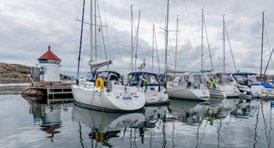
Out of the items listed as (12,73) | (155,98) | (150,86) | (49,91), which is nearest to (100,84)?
(150,86)

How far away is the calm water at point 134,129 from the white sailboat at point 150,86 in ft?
16.1

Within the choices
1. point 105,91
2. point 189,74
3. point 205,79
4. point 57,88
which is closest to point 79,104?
point 105,91

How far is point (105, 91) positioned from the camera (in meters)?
23.8

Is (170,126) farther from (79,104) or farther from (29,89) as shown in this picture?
(29,89)

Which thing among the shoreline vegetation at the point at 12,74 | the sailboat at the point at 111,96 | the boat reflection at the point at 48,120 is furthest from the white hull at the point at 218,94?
the shoreline vegetation at the point at 12,74

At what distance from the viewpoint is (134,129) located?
Answer: 58.1 ft

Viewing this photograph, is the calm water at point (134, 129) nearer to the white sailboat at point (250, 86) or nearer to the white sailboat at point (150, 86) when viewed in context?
the white sailboat at point (150, 86)

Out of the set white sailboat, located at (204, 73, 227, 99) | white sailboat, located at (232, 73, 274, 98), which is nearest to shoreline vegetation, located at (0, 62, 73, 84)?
white sailboat, located at (204, 73, 227, 99)

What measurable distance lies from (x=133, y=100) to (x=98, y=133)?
795 cm

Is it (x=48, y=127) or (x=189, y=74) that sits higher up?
(x=189, y=74)

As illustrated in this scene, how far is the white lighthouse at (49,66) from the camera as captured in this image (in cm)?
3953

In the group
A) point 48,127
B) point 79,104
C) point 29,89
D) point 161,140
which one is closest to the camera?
point 161,140

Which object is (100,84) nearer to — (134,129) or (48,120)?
(48,120)

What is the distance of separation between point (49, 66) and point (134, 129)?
82.0 ft
